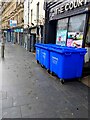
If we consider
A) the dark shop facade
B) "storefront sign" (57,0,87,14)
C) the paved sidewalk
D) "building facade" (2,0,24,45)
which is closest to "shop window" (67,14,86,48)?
the dark shop facade

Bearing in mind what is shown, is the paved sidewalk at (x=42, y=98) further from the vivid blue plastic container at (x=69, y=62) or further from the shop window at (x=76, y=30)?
the shop window at (x=76, y=30)

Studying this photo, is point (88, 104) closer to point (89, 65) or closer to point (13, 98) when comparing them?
point (13, 98)

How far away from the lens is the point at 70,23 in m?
9.05

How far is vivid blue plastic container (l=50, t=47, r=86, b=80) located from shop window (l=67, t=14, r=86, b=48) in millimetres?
1652

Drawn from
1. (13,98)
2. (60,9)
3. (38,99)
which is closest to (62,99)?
(38,99)

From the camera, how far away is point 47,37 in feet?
40.0

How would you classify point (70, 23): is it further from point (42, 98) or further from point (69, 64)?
point (42, 98)

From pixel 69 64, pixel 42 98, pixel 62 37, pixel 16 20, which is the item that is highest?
pixel 16 20

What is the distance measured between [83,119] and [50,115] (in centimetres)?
78

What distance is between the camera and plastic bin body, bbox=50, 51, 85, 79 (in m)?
6.20

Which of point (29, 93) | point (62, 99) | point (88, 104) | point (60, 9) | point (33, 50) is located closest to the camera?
point (88, 104)

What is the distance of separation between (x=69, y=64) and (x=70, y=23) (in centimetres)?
360

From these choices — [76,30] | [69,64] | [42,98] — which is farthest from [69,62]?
[76,30]

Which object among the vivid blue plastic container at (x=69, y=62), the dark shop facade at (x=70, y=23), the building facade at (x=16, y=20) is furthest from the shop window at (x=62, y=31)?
the building facade at (x=16, y=20)
